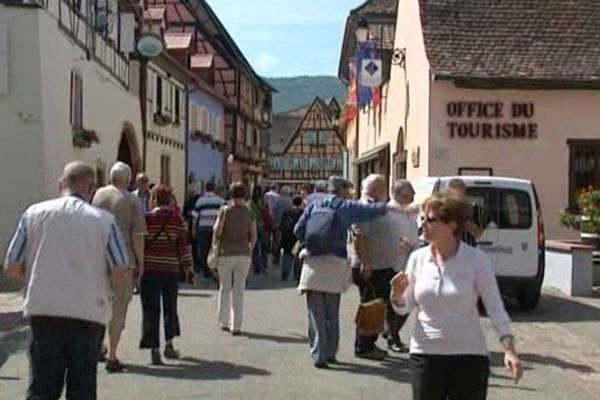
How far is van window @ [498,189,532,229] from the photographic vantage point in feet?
53.2

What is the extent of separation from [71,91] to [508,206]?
1197 cm

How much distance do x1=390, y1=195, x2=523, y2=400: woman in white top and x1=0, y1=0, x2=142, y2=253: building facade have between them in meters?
17.0

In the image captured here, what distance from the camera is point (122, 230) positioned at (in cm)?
1080

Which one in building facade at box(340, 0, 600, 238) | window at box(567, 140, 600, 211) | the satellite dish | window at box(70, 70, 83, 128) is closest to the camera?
window at box(70, 70, 83, 128)

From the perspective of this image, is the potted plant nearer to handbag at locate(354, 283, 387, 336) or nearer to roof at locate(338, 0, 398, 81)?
handbag at locate(354, 283, 387, 336)

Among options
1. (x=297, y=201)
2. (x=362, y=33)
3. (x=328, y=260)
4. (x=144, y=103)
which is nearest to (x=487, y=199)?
(x=328, y=260)

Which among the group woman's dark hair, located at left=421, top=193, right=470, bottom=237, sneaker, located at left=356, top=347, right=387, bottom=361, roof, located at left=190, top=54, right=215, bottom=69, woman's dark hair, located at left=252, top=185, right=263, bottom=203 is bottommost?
sneaker, located at left=356, top=347, right=387, bottom=361

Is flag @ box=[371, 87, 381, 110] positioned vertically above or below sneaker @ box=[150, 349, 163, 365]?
above

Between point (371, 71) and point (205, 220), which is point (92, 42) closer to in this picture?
point (371, 71)

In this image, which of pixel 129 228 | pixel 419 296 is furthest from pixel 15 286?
pixel 419 296

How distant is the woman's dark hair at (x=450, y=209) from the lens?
6.19 m

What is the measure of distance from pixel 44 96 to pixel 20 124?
0.67 meters

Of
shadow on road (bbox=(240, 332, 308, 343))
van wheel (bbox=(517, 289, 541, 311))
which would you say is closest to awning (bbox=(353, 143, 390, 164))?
van wheel (bbox=(517, 289, 541, 311))

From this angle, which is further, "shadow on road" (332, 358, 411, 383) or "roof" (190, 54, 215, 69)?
"roof" (190, 54, 215, 69)
